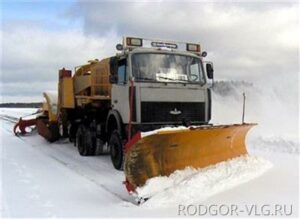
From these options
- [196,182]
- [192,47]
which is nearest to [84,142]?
[192,47]

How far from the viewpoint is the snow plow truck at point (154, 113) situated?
22.8ft

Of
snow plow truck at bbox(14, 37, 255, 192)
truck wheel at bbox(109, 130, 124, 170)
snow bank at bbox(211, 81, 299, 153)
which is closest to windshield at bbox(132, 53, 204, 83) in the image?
snow plow truck at bbox(14, 37, 255, 192)

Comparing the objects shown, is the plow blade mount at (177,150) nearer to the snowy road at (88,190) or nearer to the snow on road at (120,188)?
the snow on road at (120,188)

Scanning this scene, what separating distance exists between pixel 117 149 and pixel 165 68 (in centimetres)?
191

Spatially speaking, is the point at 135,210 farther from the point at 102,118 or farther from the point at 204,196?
the point at 102,118

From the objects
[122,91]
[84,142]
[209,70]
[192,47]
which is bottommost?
[84,142]

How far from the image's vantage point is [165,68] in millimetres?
9047

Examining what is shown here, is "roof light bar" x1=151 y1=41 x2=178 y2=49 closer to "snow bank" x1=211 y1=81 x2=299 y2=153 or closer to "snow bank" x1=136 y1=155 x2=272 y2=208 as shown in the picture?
"snow bank" x1=136 y1=155 x2=272 y2=208

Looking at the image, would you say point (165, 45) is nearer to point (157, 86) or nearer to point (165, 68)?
point (165, 68)

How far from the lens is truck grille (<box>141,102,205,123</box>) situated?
872cm

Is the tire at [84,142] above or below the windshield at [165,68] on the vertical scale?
below

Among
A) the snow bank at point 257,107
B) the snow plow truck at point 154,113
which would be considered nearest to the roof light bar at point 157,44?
the snow plow truck at point 154,113

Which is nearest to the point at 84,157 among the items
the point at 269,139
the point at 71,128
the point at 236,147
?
the point at 71,128

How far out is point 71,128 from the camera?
13.2 metres
